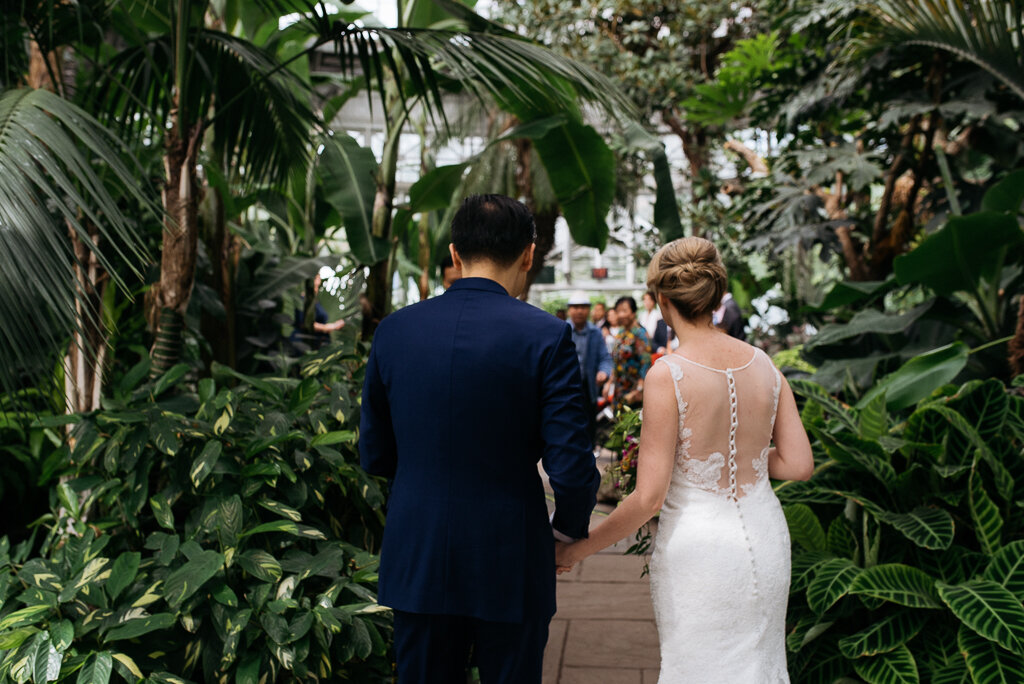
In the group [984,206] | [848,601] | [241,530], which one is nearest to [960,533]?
[848,601]

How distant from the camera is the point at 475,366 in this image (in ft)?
5.30

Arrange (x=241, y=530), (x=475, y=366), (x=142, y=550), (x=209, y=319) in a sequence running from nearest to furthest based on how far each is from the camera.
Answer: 1. (x=475, y=366)
2. (x=241, y=530)
3. (x=142, y=550)
4. (x=209, y=319)

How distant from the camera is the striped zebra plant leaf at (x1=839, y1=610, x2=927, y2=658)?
245cm

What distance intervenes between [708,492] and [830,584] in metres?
0.84

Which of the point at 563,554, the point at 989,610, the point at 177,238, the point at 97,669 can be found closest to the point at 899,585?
the point at 989,610

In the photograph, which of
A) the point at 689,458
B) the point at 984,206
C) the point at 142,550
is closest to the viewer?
the point at 689,458

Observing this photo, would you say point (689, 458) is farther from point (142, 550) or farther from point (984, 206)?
point (984, 206)

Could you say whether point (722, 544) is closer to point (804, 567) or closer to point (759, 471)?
point (759, 471)

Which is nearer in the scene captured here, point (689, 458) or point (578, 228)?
point (689, 458)

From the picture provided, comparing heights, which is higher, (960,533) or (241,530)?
(241,530)

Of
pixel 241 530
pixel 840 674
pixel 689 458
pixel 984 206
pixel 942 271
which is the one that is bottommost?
pixel 840 674

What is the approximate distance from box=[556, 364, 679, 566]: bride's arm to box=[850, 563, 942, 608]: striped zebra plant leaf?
0.98m

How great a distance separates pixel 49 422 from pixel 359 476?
105 cm

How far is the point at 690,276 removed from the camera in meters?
1.92
